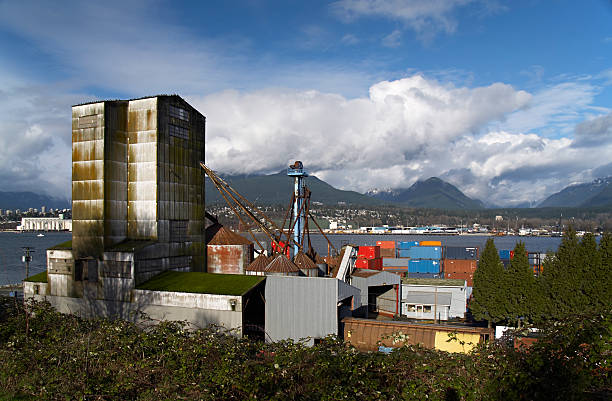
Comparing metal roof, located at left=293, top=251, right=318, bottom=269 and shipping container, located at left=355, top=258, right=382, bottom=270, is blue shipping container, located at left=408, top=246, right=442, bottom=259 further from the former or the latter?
metal roof, located at left=293, top=251, right=318, bottom=269

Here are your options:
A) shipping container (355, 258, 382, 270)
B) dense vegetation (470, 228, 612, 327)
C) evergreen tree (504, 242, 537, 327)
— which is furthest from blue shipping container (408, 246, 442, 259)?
evergreen tree (504, 242, 537, 327)

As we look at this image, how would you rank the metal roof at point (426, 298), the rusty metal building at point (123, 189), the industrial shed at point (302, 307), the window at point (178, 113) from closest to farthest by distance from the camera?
the industrial shed at point (302, 307)
the rusty metal building at point (123, 189)
the window at point (178, 113)
the metal roof at point (426, 298)

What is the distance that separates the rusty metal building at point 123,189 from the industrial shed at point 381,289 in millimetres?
16985

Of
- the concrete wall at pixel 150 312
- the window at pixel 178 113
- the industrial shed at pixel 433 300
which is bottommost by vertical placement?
the industrial shed at pixel 433 300

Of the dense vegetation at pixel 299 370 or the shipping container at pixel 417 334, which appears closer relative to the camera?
the dense vegetation at pixel 299 370

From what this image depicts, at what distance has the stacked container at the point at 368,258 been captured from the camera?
2143 inches

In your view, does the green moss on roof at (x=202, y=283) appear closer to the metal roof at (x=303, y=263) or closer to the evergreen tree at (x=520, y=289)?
the metal roof at (x=303, y=263)

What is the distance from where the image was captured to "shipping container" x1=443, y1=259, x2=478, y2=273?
6387 centimetres

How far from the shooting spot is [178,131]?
3688 cm

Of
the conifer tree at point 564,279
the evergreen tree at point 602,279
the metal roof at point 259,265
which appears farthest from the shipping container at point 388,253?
the evergreen tree at point 602,279

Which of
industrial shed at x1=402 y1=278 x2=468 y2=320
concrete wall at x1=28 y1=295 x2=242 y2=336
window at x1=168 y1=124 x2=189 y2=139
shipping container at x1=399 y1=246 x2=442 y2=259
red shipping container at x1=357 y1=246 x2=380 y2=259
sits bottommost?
industrial shed at x1=402 y1=278 x2=468 y2=320

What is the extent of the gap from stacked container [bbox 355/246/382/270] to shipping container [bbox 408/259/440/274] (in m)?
9.13

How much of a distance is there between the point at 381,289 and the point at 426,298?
4.62m

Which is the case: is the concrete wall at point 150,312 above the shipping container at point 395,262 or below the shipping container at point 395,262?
above
